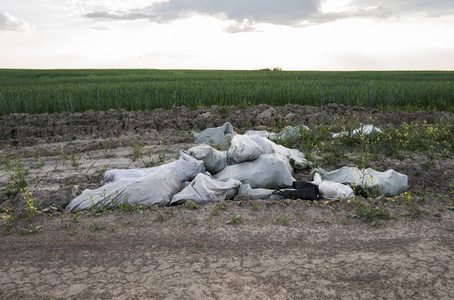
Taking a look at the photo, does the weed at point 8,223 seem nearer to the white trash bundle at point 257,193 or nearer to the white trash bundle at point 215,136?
the white trash bundle at point 257,193

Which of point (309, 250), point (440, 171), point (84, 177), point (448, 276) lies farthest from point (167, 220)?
point (440, 171)

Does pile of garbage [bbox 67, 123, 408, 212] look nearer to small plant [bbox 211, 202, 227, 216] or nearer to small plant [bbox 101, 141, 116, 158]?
small plant [bbox 211, 202, 227, 216]

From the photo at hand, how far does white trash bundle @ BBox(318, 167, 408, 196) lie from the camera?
4.59 meters

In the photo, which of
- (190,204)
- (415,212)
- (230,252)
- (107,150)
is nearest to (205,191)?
(190,204)

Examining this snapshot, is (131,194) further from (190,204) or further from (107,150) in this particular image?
(107,150)

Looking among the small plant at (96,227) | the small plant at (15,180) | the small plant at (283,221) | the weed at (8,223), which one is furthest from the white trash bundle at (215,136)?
the weed at (8,223)

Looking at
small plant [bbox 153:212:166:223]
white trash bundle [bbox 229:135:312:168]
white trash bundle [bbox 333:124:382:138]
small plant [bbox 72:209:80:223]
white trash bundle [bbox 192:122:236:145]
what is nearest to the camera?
small plant [bbox 153:212:166:223]

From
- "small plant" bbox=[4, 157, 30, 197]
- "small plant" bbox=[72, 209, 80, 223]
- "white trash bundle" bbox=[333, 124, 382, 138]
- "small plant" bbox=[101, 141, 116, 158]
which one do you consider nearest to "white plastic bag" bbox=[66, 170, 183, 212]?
"small plant" bbox=[72, 209, 80, 223]

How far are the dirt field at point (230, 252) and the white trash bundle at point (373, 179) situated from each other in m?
0.36

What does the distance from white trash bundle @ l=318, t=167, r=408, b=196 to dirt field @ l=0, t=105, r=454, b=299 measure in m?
0.36

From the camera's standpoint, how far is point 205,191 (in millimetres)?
4258

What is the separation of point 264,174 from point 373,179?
1.38 meters

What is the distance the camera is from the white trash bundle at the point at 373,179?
15.0ft

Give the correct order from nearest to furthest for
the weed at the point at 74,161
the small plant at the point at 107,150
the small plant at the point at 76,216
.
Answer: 1. the small plant at the point at 76,216
2. the weed at the point at 74,161
3. the small plant at the point at 107,150
